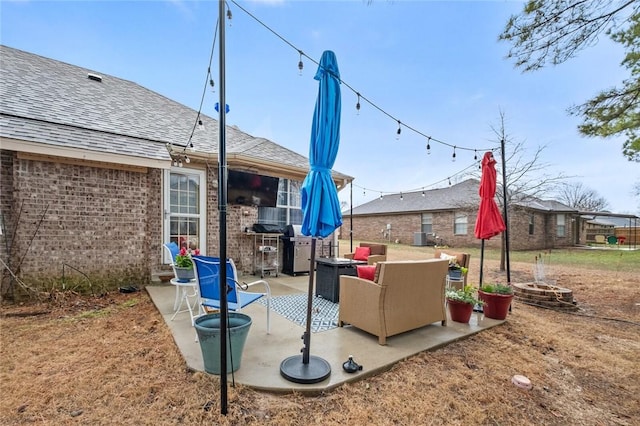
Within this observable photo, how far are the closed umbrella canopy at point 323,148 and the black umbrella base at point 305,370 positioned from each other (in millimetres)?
1204

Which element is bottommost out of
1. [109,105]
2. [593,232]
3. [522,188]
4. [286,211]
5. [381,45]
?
[593,232]

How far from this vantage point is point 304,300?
17.1 feet

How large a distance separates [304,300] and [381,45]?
5.58 meters

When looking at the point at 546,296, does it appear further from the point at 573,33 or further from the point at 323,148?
the point at 323,148

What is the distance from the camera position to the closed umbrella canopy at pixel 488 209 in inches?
198

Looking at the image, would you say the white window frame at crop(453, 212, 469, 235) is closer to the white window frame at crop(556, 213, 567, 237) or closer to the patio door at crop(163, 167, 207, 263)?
the white window frame at crop(556, 213, 567, 237)

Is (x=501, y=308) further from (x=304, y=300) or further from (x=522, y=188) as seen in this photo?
(x=522, y=188)

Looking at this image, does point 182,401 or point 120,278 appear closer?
point 182,401

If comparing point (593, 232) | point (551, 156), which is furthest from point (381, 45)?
point (593, 232)

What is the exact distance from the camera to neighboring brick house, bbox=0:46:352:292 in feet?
16.1

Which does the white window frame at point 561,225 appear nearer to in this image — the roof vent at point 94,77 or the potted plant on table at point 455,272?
the potted plant on table at point 455,272

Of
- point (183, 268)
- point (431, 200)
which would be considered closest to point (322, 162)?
point (183, 268)

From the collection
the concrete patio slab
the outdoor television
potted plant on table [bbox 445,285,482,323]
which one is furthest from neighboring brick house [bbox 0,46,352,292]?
potted plant on table [bbox 445,285,482,323]

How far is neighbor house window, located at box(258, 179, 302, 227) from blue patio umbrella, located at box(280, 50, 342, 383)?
5.32m
